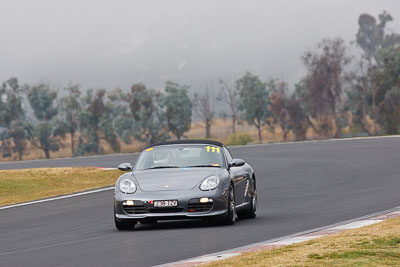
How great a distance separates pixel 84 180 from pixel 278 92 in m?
77.3

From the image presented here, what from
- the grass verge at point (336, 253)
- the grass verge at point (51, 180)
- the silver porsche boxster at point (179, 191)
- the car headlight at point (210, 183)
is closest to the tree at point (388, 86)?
the grass verge at point (51, 180)

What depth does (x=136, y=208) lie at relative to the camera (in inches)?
492

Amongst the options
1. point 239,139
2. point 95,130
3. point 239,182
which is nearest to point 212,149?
point 239,182

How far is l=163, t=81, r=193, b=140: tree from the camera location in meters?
102

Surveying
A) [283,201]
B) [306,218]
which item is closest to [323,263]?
[306,218]

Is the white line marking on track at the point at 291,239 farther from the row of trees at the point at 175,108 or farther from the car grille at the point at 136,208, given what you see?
the row of trees at the point at 175,108

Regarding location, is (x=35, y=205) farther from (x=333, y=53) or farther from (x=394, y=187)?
(x=333, y=53)

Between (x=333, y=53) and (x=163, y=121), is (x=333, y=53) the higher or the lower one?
the higher one

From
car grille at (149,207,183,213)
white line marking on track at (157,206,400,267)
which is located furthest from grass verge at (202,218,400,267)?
car grille at (149,207,183,213)

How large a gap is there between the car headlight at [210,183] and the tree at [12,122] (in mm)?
91429

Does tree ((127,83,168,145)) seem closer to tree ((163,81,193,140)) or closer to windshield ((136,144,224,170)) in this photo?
tree ((163,81,193,140))

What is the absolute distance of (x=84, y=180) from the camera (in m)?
32.0

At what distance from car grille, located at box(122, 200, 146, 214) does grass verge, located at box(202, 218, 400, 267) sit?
3.21 meters

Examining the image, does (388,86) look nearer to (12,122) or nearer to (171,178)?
(12,122)
